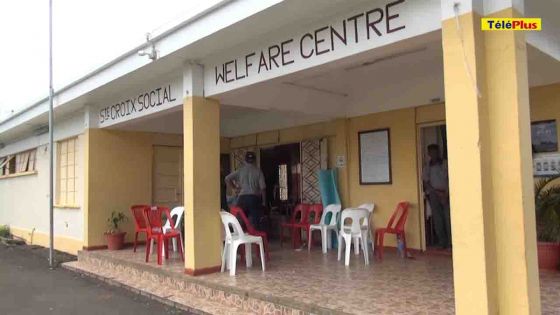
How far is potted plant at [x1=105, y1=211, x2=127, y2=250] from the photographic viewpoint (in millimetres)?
8555

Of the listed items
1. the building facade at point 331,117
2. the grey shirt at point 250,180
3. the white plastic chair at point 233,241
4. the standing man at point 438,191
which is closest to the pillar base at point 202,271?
the building facade at point 331,117

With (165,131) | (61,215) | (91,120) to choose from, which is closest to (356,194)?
(165,131)

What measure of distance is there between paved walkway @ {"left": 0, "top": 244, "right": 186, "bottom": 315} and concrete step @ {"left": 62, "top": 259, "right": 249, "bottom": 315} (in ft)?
0.29

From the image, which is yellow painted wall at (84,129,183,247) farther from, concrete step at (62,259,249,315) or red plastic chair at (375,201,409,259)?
red plastic chair at (375,201,409,259)

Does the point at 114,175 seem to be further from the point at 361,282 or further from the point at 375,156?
the point at 361,282

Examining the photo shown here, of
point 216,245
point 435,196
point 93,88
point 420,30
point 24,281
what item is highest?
point 93,88

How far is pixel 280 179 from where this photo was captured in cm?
985

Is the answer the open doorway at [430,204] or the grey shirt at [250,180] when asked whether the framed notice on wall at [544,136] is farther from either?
the grey shirt at [250,180]

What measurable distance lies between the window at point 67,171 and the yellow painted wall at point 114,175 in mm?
1262

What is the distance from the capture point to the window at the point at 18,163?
12.7 metres

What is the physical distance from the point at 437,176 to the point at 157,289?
4.31 metres

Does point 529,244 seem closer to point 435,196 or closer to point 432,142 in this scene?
point 435,196

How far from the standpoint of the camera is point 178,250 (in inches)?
315

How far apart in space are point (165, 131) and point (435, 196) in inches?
212
